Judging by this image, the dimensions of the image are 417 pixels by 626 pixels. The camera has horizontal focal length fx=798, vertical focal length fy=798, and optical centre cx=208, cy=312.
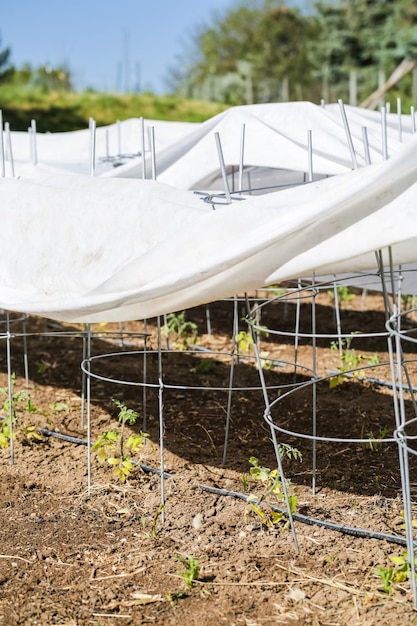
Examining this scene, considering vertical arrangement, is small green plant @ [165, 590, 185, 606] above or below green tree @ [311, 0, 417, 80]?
below

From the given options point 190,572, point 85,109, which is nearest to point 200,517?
point 190,572

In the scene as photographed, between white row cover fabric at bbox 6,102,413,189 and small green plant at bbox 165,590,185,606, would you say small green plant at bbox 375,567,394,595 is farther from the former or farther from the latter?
white row cover fabric at bbox 6,102,413,189

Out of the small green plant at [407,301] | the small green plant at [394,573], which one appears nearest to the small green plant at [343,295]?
the small green plant at [407,301]

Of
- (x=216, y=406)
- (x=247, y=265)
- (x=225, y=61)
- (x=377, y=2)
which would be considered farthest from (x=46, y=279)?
(x=225, y=61)

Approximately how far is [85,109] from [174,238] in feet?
65.9

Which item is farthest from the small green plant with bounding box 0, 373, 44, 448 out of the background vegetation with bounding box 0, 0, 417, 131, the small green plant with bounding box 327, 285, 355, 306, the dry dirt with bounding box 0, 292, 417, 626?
the background vegetation with bounding box 0, 0, 417, 131

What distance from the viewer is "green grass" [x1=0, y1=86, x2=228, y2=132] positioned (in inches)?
839

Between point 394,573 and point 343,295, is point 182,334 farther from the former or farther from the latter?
point 394,573

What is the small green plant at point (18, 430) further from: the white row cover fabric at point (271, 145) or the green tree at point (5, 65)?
the green tree at point (5, 65)

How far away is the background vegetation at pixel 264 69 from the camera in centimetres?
2209

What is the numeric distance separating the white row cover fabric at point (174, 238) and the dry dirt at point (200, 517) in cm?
76

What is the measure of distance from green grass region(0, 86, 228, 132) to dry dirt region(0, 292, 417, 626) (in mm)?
16550

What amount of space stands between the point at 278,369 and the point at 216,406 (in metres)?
1.04

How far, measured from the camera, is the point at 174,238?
2.94 m
